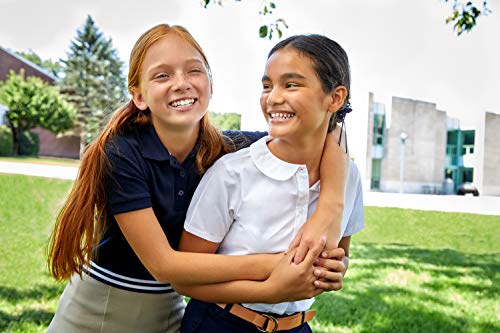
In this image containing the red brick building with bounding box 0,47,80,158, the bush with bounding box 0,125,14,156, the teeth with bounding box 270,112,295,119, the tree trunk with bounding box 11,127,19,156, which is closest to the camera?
the teeth with bounding box 270,112,295,119

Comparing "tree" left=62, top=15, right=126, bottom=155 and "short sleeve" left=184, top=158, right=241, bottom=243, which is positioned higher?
"tree" left=62, top=15, right=126, bottom=155

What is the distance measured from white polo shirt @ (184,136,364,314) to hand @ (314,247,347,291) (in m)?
0.10

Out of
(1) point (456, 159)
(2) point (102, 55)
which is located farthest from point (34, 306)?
(2) point (102, 55)

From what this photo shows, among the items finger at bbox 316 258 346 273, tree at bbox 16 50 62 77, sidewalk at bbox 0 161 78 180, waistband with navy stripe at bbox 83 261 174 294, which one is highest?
tree at bbox 16 50 62 77

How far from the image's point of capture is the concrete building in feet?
76.8

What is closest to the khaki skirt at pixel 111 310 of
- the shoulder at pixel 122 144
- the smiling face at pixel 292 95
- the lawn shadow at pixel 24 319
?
the shoulder at pixel 122 144

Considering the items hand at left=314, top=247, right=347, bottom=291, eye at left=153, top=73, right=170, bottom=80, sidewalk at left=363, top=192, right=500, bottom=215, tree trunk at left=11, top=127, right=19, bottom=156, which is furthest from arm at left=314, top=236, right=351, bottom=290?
tree trunk at left=11, top=127, right=19, bottom=156

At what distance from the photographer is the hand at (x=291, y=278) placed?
1.22 meters

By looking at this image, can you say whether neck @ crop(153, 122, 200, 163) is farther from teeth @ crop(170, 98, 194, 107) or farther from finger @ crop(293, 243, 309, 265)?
finger @ crop(293, 243, 309, 265)

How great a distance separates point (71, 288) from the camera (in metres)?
1.60

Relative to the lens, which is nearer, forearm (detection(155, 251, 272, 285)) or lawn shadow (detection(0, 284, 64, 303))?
forearm (detection(155, 251, 272, 285))

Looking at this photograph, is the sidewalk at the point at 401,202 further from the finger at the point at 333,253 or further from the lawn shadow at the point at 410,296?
the finger at the point at 333,253

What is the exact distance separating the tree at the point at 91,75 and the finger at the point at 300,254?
28478 mm

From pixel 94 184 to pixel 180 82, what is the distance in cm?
35
